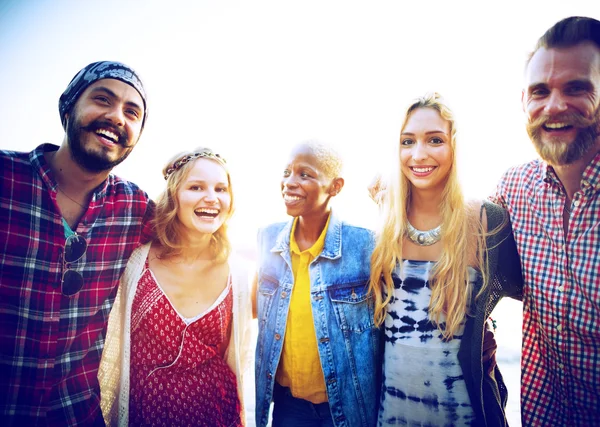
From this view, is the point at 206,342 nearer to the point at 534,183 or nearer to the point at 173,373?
the point at 173,373

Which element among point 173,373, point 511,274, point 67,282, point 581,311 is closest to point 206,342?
point 173,373

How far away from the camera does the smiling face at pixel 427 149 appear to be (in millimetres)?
2328

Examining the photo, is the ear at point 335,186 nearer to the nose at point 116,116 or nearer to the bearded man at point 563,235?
the bearded man at point 563,235

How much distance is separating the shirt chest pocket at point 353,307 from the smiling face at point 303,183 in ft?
2.23

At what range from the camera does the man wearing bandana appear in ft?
6.72

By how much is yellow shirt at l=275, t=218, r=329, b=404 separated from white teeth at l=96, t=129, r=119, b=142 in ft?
5.59

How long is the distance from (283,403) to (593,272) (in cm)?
222

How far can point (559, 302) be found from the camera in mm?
2049

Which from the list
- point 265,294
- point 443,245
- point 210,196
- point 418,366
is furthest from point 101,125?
point 418,366

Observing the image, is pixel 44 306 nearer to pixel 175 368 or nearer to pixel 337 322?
pixel 175 368

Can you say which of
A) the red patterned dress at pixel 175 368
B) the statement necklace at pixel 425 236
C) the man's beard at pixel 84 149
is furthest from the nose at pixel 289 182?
the man's beard at pixel 84 149

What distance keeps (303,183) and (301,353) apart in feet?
4.16

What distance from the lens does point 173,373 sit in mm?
2342

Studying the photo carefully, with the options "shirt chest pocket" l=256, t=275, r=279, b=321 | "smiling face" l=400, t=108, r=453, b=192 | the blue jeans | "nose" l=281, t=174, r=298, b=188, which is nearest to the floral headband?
"nose" l=281, t=174, r=298, b=188
